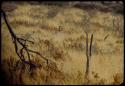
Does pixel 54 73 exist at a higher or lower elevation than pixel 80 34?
lower

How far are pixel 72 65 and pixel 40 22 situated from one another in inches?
13.5

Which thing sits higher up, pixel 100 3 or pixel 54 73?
pixel 100 3

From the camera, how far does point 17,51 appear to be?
2176 mm

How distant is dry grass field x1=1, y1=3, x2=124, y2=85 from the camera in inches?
85.4

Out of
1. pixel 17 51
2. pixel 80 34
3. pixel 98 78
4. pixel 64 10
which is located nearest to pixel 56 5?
pixel 64 10

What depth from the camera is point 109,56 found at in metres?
2.19

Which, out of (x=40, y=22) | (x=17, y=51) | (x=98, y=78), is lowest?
(x=98, y=78)

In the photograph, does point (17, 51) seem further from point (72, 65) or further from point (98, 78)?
point (98, 78)

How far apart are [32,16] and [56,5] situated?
169 millimetres

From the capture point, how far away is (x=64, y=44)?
219 centimetres

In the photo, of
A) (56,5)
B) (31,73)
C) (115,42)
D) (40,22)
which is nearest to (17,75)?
(31,73)

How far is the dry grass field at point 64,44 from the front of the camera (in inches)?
85.4

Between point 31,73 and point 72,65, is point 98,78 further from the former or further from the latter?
point 31,73

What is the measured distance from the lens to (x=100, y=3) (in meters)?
2.21
